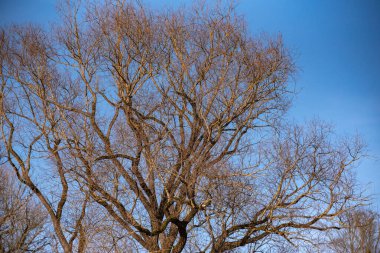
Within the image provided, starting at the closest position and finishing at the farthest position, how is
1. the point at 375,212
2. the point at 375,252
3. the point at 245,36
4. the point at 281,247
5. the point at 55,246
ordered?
the point at 281,247, the point at 245,36, the point at 55,246, the point at 375,212, the point at 375,252

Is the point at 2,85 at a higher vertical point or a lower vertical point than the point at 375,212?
higher

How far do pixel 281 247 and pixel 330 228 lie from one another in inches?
51.1

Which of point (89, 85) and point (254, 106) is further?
point (89, 85)

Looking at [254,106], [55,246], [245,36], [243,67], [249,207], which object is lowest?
[249,207]

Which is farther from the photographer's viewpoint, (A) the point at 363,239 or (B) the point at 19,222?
(A) the point at 363,239

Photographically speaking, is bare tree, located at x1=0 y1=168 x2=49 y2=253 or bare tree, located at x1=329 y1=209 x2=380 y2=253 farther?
bare tree, located at x1=329 y1=209 x2=380 y2=253

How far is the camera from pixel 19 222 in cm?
1370

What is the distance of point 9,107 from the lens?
14.5 metres

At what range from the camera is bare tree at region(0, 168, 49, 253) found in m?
13.3

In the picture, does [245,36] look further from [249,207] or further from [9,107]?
[9,107]

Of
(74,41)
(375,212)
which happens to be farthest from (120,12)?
(375,212)

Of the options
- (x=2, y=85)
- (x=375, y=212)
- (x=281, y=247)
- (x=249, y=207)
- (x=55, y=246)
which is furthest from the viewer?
(x=375, y=212)

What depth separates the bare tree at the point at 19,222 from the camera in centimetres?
1331

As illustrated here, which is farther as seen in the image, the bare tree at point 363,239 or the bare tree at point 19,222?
the bare tree at point 363,239
